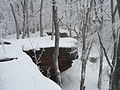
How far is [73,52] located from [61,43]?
4.27 feet

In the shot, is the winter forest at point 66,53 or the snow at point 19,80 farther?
the winter forest at point 66,53

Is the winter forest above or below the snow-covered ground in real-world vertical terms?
above

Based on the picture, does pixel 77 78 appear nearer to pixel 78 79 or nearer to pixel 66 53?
pixel 78 79

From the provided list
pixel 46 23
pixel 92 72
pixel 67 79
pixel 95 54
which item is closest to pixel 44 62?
pixel 67 79

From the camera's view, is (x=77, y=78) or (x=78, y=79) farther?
(x=77, y=78)

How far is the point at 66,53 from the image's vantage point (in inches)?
630

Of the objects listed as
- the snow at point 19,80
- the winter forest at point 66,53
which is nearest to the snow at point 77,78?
the winter forest at point 66,53

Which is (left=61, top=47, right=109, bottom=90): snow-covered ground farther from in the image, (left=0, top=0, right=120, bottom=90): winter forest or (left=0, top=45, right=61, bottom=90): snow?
(left=0, top=45, right=61, bottom=90): snow

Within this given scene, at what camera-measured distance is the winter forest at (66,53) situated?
622 centimetres

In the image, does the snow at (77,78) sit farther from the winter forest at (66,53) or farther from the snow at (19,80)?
the snow at (19,80)

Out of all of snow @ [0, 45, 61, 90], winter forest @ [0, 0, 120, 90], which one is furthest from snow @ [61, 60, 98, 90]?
snow @ [0, 45, 61, 90]

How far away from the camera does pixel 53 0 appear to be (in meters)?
14.0

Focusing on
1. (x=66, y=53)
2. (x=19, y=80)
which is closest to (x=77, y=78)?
(x=66, y=53)

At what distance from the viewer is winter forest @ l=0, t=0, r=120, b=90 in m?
6.22
